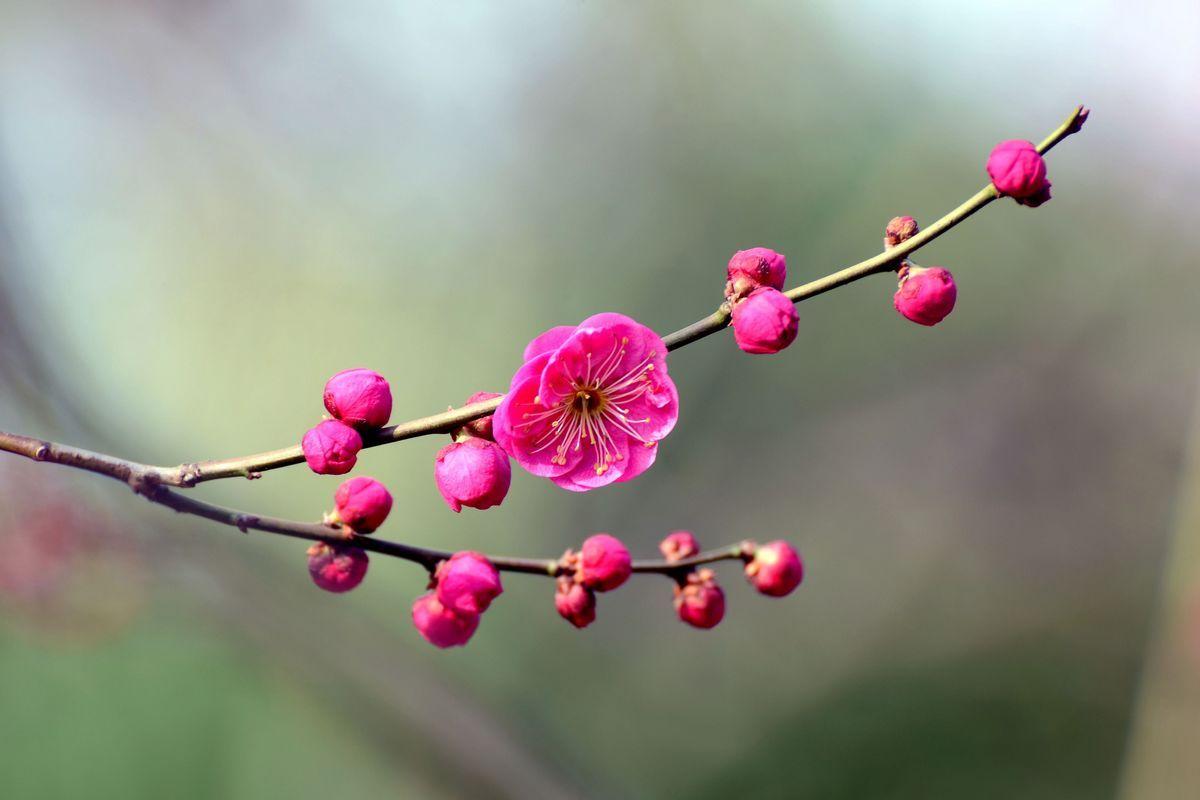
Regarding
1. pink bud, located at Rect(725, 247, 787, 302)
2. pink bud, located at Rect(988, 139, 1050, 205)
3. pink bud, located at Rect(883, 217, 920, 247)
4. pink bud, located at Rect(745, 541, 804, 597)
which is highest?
pink bud, located at Rect(883, 217, 920, 247)

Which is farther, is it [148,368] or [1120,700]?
[1120,700]

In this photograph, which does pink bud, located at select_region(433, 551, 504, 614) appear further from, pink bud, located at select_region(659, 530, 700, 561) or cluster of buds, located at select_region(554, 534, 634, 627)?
pink bud, located at select_region(659, 530, 700, 561)

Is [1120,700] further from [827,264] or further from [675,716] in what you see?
[827,264]

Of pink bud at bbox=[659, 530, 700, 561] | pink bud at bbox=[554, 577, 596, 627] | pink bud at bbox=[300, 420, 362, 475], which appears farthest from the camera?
pink bud at bbox=[659, 530, 700, 561]

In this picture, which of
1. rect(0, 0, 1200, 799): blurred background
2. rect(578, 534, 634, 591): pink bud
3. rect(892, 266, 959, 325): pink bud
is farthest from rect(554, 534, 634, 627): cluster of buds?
rect(0, 0, 1200, 799): blurred background

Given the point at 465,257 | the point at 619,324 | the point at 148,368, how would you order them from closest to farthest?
the point at 619,324
the point at 148,368
the point at 465,257

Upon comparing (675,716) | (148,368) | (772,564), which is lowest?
(772,564)

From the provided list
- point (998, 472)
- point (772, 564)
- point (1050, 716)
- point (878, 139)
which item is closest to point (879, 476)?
point (998, 472)

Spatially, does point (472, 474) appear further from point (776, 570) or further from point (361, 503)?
point (776, 570)
